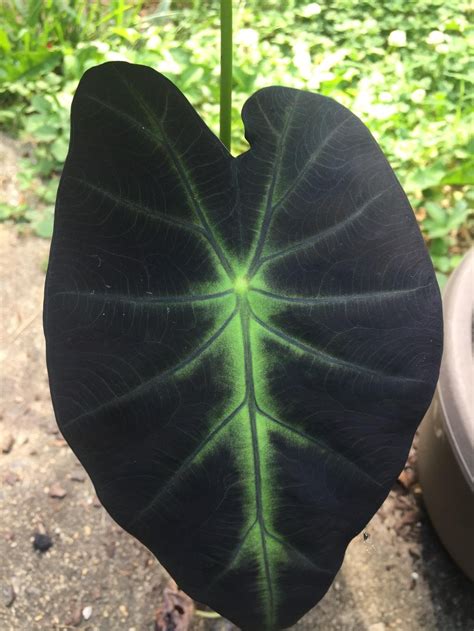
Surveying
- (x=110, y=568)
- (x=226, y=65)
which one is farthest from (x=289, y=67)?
(x=110, y=568)

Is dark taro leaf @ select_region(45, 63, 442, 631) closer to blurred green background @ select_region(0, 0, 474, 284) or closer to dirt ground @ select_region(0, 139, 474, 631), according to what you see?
dirt ground @ select_region(0, 139, 474, 631)

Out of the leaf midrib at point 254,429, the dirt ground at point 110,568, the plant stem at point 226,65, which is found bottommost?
the dirt ground at point 110,568

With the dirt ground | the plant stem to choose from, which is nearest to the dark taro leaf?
the plant stem

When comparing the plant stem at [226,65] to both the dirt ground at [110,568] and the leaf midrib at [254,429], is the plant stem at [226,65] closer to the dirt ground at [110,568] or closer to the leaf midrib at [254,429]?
the leaf midrib at [254,429]

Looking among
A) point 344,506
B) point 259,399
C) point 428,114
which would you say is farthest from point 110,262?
point 428,114

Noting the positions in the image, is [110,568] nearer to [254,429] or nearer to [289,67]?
[254,429]

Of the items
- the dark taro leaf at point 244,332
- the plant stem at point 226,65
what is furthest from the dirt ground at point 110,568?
the plant stem at point 226,65

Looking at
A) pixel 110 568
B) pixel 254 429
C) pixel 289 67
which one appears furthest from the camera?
pixel 289 67

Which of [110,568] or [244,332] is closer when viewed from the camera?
[244,332]
